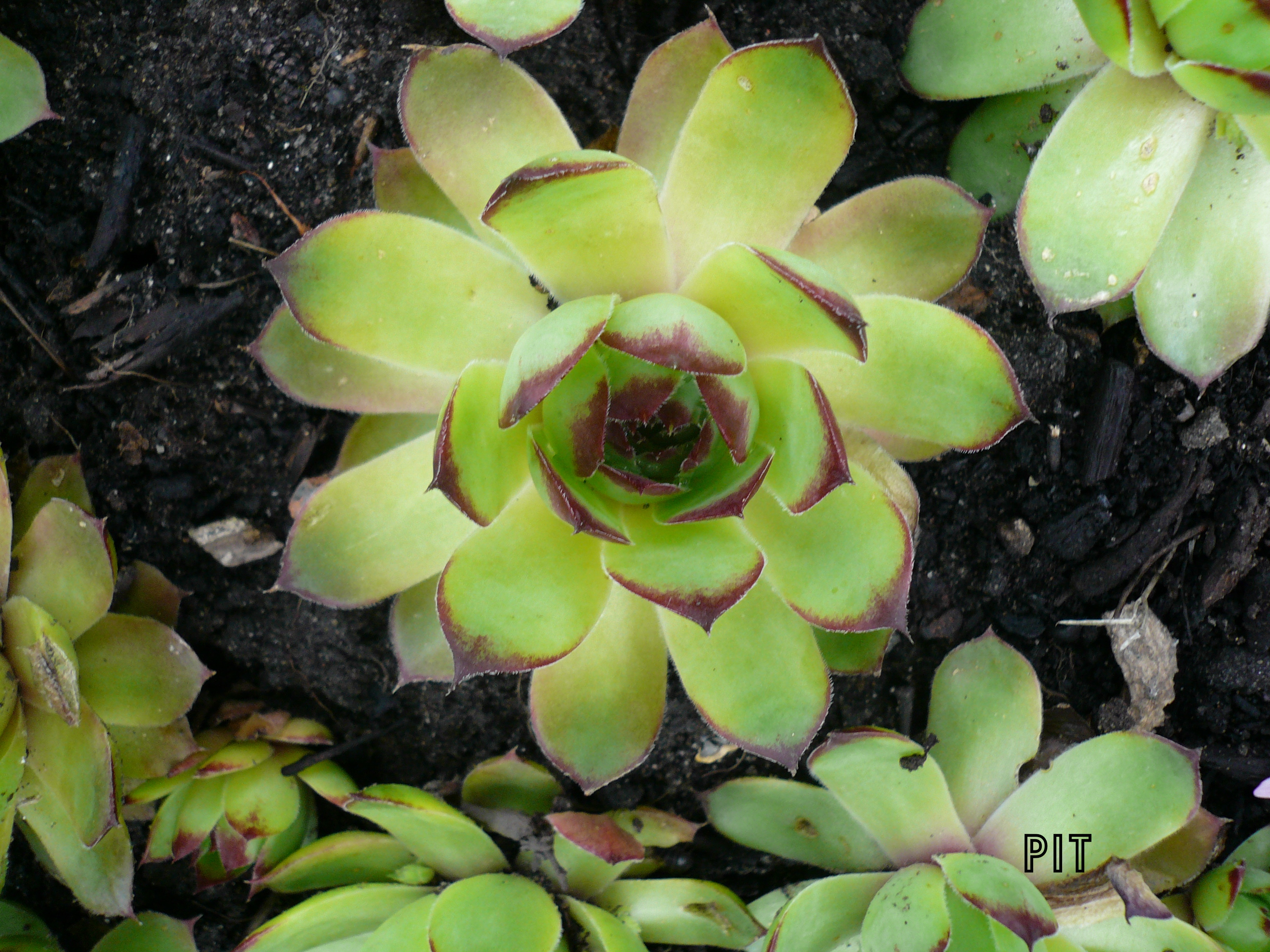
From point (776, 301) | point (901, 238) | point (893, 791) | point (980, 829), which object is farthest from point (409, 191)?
point (980, 829)

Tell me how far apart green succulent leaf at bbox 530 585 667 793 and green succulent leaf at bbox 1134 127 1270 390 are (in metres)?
0.92

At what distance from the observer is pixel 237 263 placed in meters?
1.61

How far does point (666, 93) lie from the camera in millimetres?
1353

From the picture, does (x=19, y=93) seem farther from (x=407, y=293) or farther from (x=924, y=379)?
(x=924, y=379)

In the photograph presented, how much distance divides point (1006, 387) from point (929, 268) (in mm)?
234

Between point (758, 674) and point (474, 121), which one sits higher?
point (474, 121)

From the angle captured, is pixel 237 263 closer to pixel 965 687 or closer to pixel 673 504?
pixel 673 504

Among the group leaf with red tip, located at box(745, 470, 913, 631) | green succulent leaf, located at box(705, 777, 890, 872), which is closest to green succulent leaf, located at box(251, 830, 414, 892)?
green succulent leaf, located at box(705, 777, 890, 872)

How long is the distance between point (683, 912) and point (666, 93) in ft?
4.18

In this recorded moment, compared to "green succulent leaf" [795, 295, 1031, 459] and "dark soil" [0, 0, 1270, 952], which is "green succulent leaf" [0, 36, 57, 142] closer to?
"dark soil" [0, 0, 1270, 952]

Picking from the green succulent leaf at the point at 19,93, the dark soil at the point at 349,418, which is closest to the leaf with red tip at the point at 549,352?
the dark soil at the point at 349,418

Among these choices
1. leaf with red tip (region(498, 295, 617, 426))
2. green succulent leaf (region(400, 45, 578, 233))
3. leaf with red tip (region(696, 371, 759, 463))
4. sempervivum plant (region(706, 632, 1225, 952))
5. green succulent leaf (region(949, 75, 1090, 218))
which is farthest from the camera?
green succulent leaf (region(949, 75, 1090, 218))

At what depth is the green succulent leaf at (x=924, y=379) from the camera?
3.95ft

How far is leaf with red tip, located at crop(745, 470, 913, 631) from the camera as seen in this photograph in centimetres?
121
